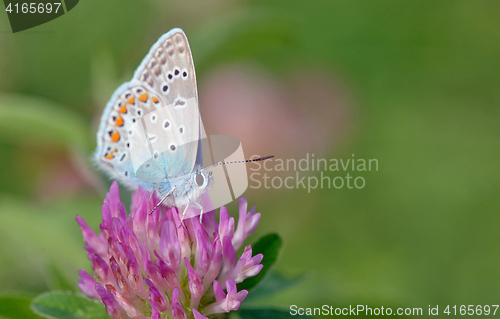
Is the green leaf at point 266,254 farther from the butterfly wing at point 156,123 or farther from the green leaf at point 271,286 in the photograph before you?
the butterfly wing at point 156,123

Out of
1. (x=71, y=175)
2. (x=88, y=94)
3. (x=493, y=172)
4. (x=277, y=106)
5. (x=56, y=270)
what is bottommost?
(x=493, y=172)

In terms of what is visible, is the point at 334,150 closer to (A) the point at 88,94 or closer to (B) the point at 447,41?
(B) the point at 447,41

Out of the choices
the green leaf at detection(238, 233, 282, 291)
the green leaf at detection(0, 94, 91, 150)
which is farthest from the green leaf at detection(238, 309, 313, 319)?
the green leaf at detection(0, 94, 91, 150)

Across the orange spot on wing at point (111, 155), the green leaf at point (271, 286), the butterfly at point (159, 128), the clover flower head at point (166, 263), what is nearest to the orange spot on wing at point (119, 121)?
the butterfly at point (159, 128)

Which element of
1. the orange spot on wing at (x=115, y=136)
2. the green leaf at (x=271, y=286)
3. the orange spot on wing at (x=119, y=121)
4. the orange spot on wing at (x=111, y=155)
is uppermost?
the orange spot on wing at (x=119, y=121)

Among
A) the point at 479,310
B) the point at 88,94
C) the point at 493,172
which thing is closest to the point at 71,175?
the point at 88,94

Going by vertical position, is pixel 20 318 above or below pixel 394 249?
above

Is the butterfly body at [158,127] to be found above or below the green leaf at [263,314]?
above
